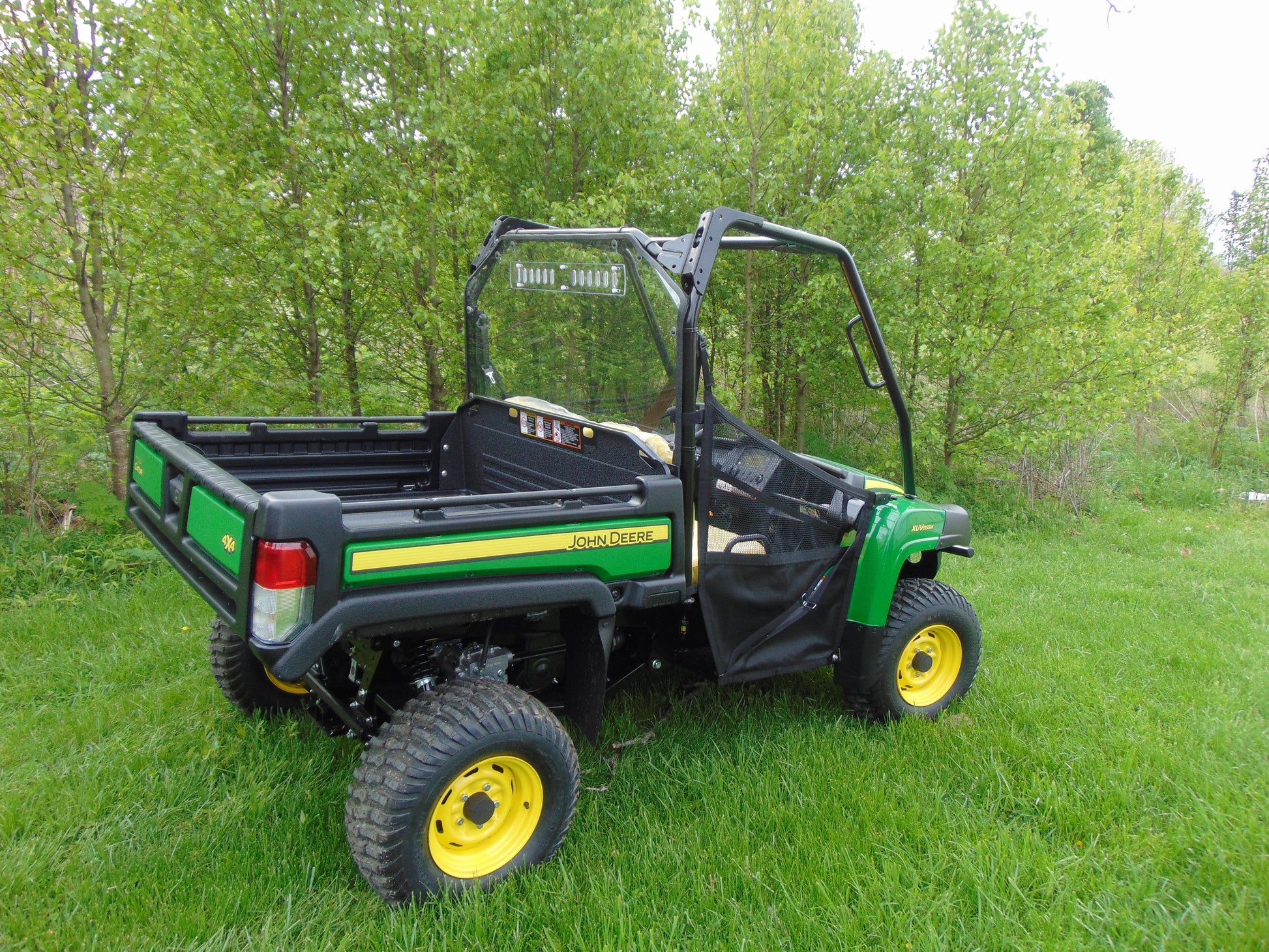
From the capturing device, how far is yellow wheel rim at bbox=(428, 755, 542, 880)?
2363mm

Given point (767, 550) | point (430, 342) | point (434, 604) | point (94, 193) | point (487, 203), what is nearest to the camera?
point (434, 604)

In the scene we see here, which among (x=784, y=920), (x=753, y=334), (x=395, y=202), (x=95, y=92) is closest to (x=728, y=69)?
(x=753, y=334)

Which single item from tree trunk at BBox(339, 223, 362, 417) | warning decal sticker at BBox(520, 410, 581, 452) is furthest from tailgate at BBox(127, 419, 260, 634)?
tree trunk at BBox(339, 223, 362, 417)

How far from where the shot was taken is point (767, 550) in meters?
3.02

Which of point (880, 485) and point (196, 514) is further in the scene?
point (880, 485)

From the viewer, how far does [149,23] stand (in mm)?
4840

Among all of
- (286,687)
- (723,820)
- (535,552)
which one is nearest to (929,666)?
(723,820)

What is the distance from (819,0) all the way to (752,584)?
6.99 metres

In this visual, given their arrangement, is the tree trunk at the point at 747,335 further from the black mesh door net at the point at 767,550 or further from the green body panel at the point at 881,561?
the black mesh door net at the point at 767,550

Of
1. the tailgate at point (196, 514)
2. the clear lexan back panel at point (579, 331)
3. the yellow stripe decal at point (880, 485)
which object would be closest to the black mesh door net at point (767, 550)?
the clear lexan back panel at point (579, 331)

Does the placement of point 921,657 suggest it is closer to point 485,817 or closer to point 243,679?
point 485,817

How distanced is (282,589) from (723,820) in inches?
65.6

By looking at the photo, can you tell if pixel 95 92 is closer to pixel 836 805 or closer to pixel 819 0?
pixel 836 805

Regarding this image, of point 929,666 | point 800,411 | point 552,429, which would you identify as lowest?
point 929,666
